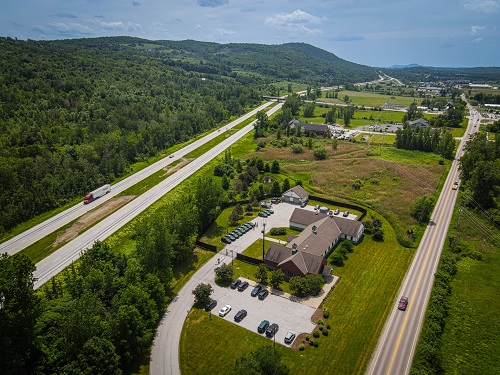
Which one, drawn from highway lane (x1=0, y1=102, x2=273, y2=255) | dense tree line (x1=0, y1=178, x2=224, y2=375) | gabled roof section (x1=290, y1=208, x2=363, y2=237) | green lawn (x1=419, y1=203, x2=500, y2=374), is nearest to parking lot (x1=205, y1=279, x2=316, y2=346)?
dense tree line (x1=0, y1=178, x2=224, y2=375)

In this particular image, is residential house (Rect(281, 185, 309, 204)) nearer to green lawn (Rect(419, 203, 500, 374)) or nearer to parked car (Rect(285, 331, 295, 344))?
green lawn (Rect(419, 203, 500, 374))

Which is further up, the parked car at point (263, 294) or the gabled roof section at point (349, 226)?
the gabled roof section at point (349, 226)

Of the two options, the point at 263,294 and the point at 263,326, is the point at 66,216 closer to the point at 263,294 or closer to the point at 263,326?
the point at 263,294

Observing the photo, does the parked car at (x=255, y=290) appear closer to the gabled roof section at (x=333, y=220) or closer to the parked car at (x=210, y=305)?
the parked car at (x=210, y=305)

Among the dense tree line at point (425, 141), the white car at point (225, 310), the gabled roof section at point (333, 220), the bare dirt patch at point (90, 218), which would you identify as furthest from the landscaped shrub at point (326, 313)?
the dense tree line at point (425, 141)

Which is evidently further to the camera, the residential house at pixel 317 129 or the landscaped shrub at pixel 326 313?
the residential house at pixel 317 129

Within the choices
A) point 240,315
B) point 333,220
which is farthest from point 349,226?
point 240,315
